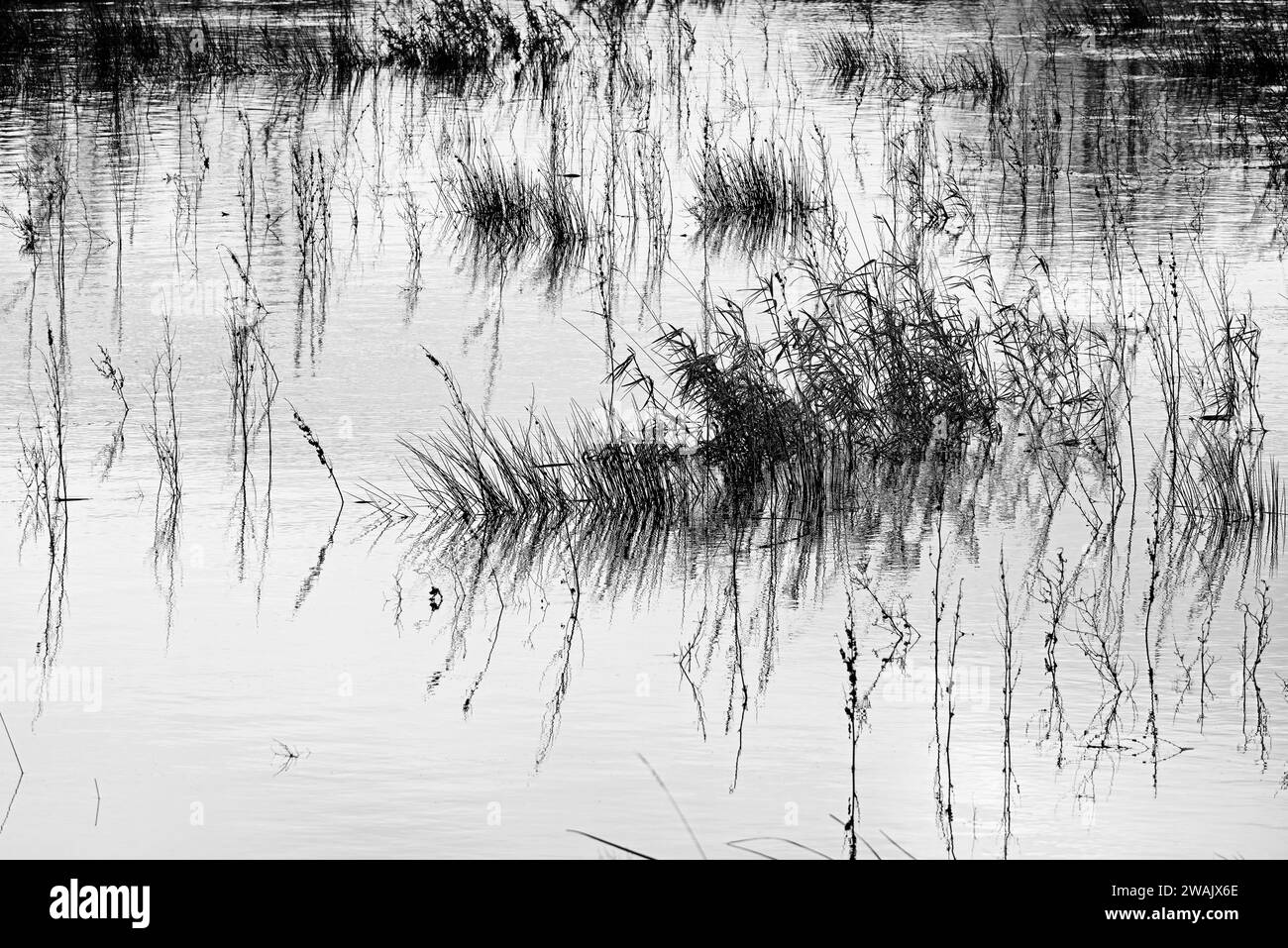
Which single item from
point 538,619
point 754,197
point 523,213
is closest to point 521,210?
point 523,213

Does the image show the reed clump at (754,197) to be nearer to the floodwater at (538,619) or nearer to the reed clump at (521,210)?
the floodwater at (538,619)

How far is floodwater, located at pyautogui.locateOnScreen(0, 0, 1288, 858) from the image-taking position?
3.90m

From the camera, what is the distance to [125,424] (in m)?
6.93

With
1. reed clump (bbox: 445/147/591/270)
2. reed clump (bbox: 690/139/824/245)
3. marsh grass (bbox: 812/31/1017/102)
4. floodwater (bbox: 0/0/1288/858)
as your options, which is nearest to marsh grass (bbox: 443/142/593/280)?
reed clump (bbox: 445/147/591/270)

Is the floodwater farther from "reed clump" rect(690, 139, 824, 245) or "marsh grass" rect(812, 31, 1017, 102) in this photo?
"marsh grass" rect(812, 31, 1017, 102)

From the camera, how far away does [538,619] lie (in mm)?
5074

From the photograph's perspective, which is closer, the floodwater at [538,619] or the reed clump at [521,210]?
the floodwater at [538,619]

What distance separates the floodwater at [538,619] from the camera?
12.8 feet

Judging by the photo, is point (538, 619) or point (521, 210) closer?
point (538, 619)

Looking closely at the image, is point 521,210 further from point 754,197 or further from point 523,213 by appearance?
point 754,197

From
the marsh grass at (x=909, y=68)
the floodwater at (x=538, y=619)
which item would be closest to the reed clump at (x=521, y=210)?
the floodwater at (x=538, y=619)

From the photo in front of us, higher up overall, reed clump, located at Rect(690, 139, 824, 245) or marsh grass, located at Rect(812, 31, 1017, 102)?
marsh grass, located at Rect(812, 31, 1017, 102)
